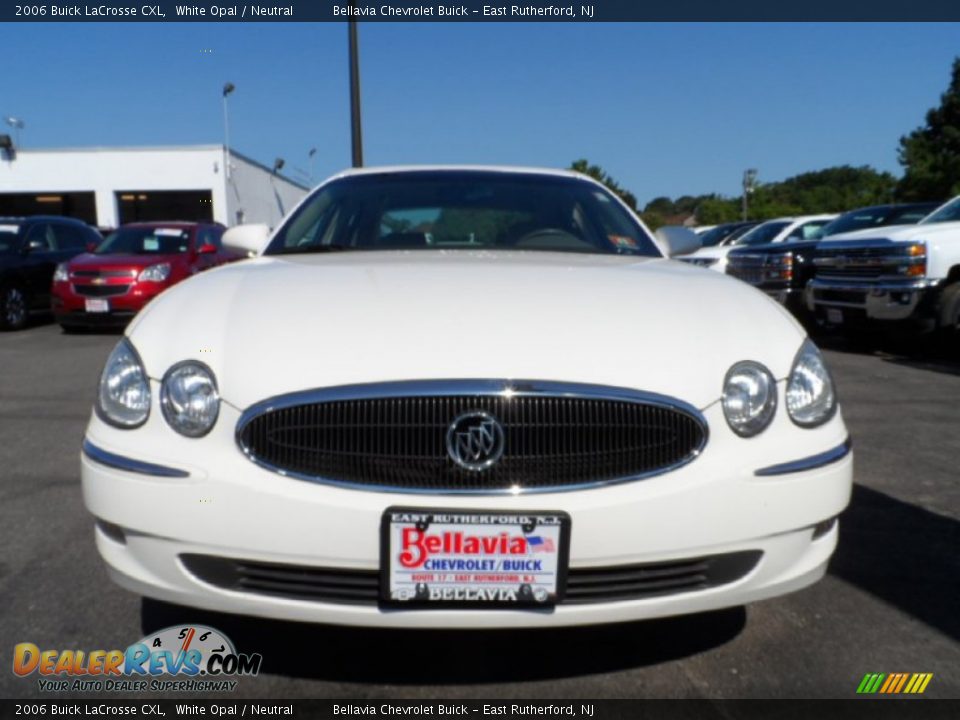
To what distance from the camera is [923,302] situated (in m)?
8.32

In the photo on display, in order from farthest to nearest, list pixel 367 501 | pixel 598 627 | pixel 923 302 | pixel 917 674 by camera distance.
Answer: pixel 923 302 → pixel 598 627 → pixel 917 674 → pixel 367 501

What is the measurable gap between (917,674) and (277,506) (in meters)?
1.68

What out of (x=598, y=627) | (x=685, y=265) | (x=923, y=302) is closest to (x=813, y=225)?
(x=923, y=302)

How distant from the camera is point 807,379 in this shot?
2.33 meters

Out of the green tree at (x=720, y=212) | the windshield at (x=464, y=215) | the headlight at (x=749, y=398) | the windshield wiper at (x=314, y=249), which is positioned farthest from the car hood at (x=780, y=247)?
the green tree at (x=720, y=212)

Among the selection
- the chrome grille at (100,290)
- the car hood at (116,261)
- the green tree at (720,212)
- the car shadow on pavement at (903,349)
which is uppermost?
the car hood at (116,261)

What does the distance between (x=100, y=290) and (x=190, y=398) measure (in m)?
9.64

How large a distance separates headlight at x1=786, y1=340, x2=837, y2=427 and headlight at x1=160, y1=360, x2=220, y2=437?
1.36m

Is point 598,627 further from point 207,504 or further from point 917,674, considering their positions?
point 207,504

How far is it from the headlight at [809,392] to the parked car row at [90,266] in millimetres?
9686

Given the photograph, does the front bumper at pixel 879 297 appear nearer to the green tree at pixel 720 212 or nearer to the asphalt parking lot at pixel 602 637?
the asphalt parking lot at pixel 602 637

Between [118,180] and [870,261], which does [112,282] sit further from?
[118,180]

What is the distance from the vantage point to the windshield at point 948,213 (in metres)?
9.09

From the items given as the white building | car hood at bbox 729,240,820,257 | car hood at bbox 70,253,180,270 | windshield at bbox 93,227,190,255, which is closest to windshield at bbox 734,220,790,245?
car hood at bbox 729,240,820,257
